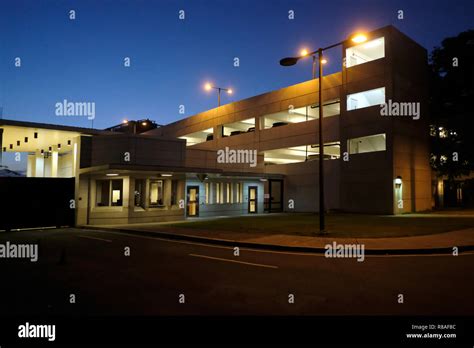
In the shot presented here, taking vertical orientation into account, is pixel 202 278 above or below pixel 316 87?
below

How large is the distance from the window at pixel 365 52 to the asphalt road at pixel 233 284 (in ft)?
75.8

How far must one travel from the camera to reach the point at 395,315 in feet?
17.5

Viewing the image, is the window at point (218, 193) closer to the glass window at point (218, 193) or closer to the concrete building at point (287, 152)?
the glass window at point (218, 193)

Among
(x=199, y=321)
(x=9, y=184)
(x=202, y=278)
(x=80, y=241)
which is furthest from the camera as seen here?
(x=9, y=184)

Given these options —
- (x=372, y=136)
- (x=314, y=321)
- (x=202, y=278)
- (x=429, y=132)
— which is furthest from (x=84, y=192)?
(x=429, y=132)

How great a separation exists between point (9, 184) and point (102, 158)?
5462mm

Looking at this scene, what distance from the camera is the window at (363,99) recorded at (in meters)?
29.3

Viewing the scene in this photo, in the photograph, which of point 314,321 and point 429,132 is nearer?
point 314,321

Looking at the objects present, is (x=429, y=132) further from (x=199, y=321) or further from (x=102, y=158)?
(x=199, y=321)

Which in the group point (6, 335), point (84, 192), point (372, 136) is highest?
point (372, 136)

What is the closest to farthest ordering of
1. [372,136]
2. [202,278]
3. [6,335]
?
[6,335] < [202,278] < [372,136]

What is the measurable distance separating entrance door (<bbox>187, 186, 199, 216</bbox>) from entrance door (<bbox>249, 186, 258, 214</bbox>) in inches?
227

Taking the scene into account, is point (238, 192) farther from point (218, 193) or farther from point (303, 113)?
point (303, 113)

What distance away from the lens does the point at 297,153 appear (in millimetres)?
38312
